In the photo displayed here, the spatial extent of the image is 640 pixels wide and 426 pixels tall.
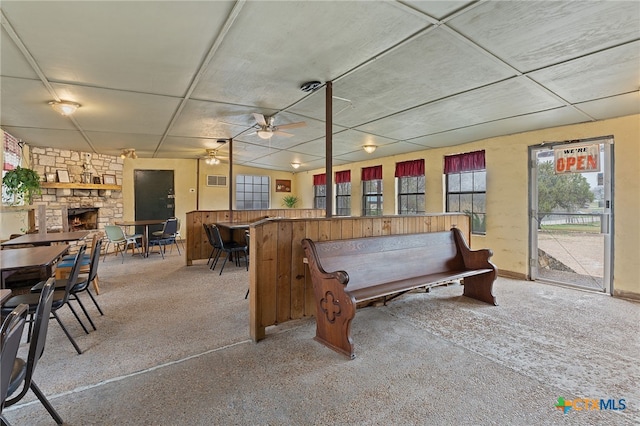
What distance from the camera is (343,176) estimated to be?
8141 mm

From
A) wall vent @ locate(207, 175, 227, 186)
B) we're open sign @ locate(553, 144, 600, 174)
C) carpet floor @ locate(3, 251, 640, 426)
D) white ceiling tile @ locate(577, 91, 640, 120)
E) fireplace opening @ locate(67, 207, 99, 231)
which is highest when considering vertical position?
white ceiling tile @ locate(577, 91, 640, 120)

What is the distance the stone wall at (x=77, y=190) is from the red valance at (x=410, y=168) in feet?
22.1

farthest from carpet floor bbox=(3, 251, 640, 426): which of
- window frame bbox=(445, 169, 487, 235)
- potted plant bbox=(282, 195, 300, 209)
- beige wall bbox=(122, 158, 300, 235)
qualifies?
potted plant bbox=(282, 195, 300, 209)

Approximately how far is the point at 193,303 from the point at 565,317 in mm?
4135

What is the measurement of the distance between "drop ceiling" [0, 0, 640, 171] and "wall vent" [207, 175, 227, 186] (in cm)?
408

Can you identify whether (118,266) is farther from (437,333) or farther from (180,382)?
(437,333)

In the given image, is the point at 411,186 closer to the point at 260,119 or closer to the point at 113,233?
the point at 260,119

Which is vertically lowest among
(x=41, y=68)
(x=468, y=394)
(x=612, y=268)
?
(x=468, y=394)

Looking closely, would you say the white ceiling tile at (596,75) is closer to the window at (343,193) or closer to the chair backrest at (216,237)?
the chair backrest at (216,237)

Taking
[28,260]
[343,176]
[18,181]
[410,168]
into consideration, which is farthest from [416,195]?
[18,181]

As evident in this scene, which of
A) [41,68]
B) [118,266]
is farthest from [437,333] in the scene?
[118,266]

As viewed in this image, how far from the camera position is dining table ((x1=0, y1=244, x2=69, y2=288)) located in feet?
7.27

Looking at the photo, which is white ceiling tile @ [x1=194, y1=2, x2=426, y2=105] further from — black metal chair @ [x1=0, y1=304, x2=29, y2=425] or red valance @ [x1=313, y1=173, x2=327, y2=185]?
red valance @ [x1=313, y1=173, x2=327, y2=185]

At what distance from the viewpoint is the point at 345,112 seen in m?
3.87
